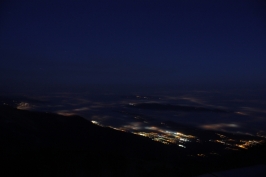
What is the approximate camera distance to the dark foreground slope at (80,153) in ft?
18.4

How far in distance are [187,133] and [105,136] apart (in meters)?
7.97

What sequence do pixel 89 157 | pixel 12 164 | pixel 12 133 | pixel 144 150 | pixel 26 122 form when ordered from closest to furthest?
pixel 12 164
pixel 89 157
pixel 12 133
pixel 144 150
pixel 26 122

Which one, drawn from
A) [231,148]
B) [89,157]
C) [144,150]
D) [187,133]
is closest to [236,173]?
[89,157]

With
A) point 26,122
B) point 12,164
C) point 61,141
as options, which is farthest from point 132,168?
point 26,122

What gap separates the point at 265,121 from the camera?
22.1 m

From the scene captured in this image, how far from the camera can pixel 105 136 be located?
1344cm

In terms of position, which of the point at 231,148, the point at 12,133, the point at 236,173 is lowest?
the point at 231,148

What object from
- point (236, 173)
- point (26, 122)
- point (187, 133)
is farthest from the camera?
point (187, 133)

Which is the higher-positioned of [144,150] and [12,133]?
[12,133]

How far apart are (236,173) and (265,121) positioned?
23.8 m

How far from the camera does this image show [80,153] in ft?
22.2

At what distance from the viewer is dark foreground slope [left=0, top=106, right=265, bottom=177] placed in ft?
18.4

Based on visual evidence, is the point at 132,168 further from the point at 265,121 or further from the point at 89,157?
the point at 265,121

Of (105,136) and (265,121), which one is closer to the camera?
(105,136)
